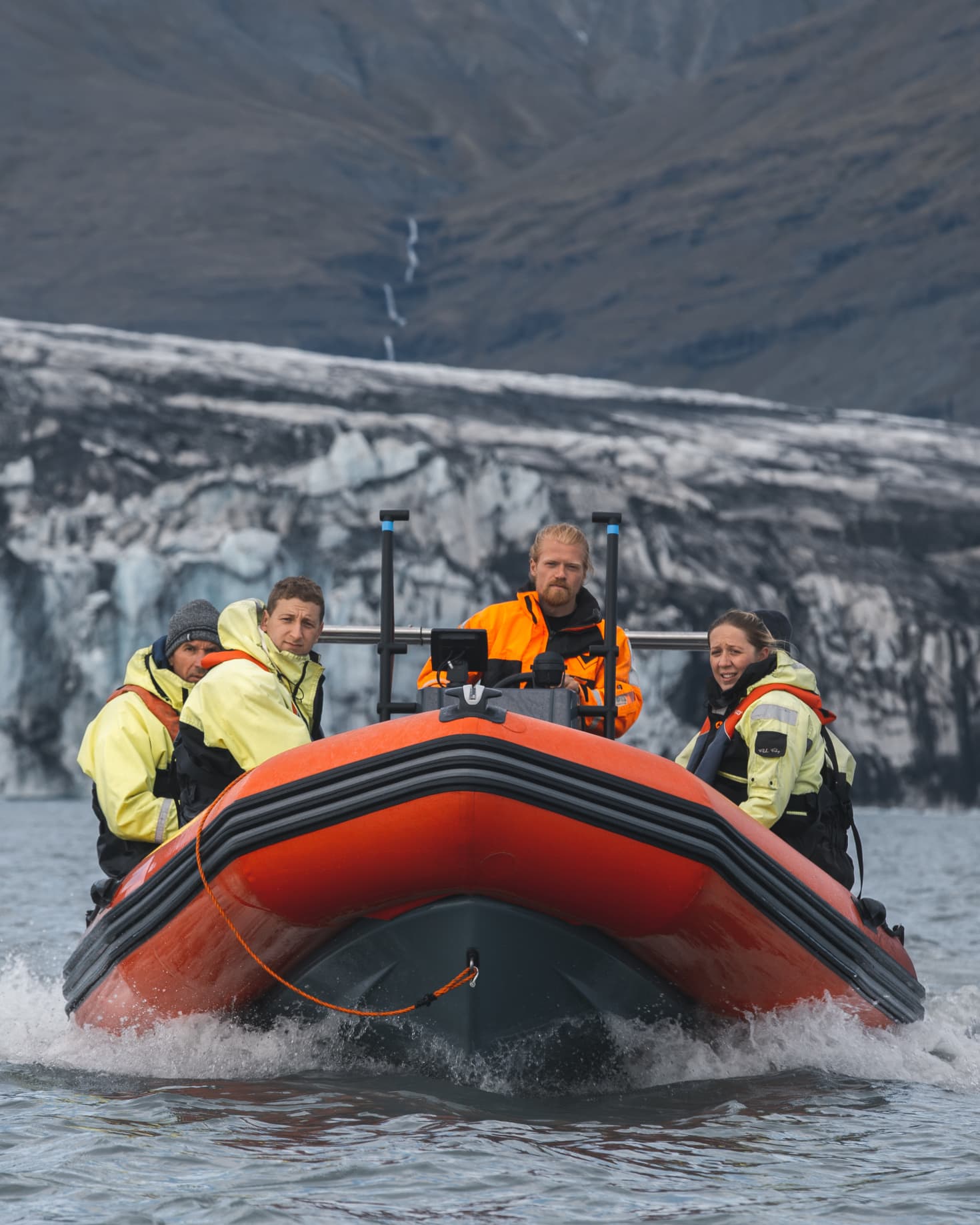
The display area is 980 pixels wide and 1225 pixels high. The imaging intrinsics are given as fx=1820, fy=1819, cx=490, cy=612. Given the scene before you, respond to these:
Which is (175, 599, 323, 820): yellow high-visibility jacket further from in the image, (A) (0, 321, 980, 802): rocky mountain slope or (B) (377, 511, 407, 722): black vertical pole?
(A) (0, 321, 980, 802): rocky mountain slope

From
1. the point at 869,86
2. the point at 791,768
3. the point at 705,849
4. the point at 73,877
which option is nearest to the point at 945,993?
the point at 791,768

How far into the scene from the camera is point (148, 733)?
4922 mm

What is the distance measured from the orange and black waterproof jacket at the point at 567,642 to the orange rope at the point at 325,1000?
81cm

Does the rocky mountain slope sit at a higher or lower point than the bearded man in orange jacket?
higher

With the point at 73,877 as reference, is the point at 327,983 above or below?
above

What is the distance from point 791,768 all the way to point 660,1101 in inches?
35.9

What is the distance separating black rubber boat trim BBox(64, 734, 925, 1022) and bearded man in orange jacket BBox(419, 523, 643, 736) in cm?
59

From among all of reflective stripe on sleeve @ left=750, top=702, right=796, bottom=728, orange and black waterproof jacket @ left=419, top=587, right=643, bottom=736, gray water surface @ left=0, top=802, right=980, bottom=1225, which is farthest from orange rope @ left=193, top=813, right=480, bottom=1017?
reflective stripe on sleeve @ left=750, top=702, right=796, bottom=728

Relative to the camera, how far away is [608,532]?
477cm

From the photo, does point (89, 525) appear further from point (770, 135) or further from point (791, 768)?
point (770, 135)

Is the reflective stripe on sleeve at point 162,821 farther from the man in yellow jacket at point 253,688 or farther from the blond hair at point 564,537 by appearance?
the blond hair at point 564,537

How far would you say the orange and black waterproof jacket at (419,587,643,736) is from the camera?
4840 millimetres

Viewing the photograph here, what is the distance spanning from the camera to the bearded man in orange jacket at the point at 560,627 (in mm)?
4734

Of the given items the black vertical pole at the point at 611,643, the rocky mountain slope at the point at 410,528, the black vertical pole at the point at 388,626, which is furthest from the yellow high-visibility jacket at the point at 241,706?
the rocky mountain slope at the point at 410,528
